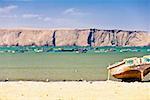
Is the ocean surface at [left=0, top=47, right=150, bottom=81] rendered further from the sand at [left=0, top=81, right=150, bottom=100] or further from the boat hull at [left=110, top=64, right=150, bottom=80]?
the sand at [left=0, top=81, right=150, bottom=100]

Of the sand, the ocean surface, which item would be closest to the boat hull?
the ocean surface

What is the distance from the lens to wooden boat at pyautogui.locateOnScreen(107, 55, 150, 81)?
3400 centimetres

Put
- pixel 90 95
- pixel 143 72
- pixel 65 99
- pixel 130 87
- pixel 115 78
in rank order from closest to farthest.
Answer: pixel 65 99, pixel 90 95, pixel 130 87, pixel 143 72, pixel 115 78

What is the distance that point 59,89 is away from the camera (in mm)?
26844

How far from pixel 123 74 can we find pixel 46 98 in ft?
44.0

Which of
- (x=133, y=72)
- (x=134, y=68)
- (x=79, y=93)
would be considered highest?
(x=134, y=68)

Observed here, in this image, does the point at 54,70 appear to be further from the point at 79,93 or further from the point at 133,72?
the point at 79,93

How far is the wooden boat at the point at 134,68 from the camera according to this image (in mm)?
34000

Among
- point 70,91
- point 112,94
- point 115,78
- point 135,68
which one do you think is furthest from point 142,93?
point 115,78

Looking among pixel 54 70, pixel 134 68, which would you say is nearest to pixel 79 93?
pixel 134 68

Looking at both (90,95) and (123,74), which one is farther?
(123,74)

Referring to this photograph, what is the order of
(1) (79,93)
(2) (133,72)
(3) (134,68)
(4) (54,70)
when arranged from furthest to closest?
(4) (54,70)
(2) (133,72)
(3) (134,68)
(1) (79,93)

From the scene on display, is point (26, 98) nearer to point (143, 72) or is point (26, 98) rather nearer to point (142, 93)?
point (142, 93)

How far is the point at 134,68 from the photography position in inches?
1346
